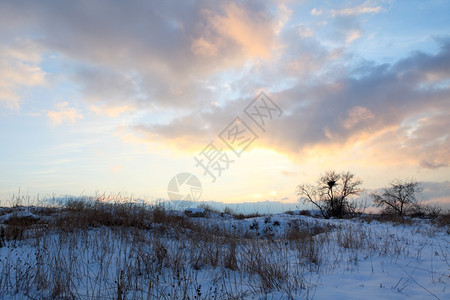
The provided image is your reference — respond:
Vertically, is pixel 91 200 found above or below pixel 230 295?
above

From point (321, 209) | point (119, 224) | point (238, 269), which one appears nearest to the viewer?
point (238, 269)

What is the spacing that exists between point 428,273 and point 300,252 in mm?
2514

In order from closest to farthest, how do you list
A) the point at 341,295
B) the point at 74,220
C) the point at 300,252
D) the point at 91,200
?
the point at 341,295 < the point at 300,252 < the point at 74,220 < the point at 91,200

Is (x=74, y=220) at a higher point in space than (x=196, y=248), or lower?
higher

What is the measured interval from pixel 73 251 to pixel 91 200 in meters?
6.84

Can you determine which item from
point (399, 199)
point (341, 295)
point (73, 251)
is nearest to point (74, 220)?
point (73, 251)

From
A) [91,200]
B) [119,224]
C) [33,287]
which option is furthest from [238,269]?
[91,200]

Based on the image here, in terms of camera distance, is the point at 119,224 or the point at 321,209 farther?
the point at 321,209

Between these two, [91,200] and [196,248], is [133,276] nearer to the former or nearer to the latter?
[196,248]

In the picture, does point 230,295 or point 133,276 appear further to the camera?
point 133,276

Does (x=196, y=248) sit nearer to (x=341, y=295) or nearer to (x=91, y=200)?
(x=341, y=295)

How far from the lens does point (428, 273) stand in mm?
4859

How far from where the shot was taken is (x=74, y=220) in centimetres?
802

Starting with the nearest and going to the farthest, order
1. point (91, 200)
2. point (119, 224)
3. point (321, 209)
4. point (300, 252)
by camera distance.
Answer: point (300, 252) → point (119, 224) → point (91, 200) → point (321, 209)
